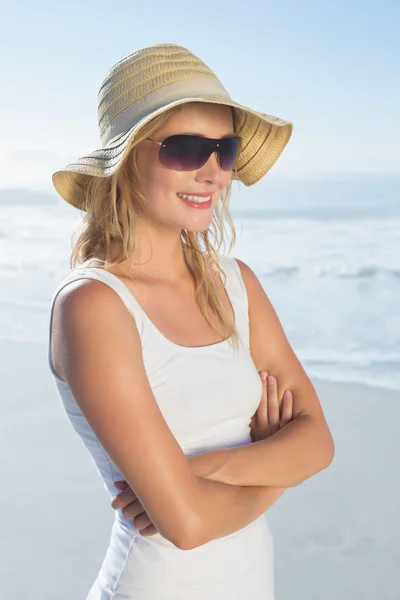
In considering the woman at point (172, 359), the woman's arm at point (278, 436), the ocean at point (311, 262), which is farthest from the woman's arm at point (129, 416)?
the ocean at point (311, 262)

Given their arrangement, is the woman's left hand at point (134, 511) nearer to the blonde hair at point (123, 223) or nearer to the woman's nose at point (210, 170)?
the blonde hair at point (123, 223)

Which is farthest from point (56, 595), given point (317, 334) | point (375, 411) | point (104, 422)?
point (317, 334)

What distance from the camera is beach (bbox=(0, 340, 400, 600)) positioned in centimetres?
424

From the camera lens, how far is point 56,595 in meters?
4.09

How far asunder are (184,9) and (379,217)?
6990 mm

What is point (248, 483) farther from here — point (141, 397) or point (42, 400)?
point (42, 400)

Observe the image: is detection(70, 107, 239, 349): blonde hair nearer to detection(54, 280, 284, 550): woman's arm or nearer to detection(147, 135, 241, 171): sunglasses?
detection(147, 135, 241, 171): sunglasses

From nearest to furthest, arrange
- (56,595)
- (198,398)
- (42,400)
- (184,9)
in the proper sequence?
(198,398) < (56,595) < (42,400) < (184,9)

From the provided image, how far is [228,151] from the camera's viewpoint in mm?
2230

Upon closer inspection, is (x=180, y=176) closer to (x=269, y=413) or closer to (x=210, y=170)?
(x=210, y=170)

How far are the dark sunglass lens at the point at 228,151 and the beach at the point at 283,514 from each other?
2.61 metres

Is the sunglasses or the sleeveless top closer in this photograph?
the sleeveless top

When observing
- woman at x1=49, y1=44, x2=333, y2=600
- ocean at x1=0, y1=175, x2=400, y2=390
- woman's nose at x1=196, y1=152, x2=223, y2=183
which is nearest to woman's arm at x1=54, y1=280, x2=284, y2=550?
woman at x1=49, y1=44, x2=333, y2=600

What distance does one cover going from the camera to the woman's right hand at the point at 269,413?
2314 mm
